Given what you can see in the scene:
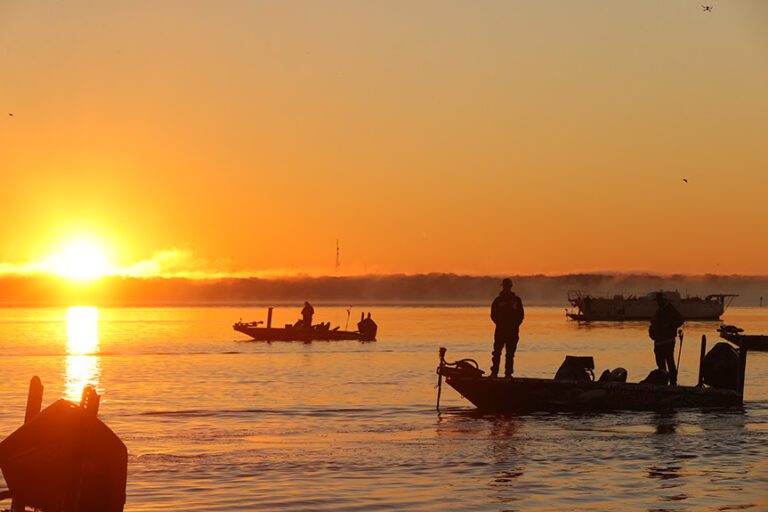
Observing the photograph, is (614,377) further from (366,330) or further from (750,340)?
(366,330)

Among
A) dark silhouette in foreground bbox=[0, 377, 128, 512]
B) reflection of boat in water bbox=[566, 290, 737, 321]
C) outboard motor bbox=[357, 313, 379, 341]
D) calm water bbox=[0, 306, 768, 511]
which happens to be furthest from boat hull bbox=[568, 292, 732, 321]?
dark silhouette in foreground bbox=[0, 377, 128, 512]

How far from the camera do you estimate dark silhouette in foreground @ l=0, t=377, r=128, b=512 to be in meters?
14.1

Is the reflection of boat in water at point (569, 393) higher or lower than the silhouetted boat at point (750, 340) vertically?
lower

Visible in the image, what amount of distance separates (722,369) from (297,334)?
47.7 metres

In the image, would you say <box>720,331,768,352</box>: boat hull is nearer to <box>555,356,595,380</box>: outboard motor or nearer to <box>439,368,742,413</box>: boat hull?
<box>439,368,742,413</box>: boat hull

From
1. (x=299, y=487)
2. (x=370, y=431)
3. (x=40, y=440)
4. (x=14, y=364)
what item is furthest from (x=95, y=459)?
(x=14, y=364)

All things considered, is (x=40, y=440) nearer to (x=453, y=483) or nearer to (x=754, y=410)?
(x=453, y=483)

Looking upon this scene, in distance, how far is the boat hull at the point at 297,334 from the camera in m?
76.0

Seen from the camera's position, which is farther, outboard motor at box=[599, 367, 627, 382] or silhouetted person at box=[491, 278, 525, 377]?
outboard motor at box=[599, 367, 627, 382]

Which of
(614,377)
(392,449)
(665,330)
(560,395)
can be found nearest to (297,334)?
(614,377)

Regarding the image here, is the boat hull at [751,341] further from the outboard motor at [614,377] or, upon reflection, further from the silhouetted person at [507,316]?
the silhouetted person at [507,316]

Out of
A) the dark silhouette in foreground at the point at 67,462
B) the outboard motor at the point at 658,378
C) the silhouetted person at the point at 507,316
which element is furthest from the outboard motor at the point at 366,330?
the dark silhouette in foreground at the point at 67,462

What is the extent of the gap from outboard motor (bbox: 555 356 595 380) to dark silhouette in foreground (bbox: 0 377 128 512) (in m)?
17.4

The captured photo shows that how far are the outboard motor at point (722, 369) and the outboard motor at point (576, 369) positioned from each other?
3437 mm
